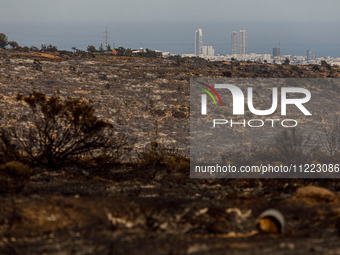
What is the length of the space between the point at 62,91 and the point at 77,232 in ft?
70.6

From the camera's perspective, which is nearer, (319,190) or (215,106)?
(319,190)

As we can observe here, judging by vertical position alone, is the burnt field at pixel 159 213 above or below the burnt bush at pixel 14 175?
below

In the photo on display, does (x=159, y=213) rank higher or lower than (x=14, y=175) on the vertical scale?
lower

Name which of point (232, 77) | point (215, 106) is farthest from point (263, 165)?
point (232, 77)

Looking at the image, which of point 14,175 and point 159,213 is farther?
point 14,175

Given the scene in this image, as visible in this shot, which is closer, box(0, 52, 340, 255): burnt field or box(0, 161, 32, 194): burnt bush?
box(0, 52, 340, 255): burnt field

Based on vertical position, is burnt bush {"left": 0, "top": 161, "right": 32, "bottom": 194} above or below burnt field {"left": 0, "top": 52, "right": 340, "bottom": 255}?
above

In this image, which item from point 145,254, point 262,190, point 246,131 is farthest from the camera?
point 246,131

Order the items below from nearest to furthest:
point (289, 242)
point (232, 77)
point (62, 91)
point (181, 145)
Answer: point (289, 242)
point (181, 145)
point (62, 91)
point (232, 77)

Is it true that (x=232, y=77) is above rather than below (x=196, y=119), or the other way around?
above

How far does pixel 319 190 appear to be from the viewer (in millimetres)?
9820

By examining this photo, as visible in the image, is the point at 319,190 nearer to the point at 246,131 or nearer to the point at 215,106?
the point at 246,131

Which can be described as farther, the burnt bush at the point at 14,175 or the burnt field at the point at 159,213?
the burnt bush at the point at 14,175

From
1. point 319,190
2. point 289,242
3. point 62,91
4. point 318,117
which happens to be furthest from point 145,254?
point 318,117
